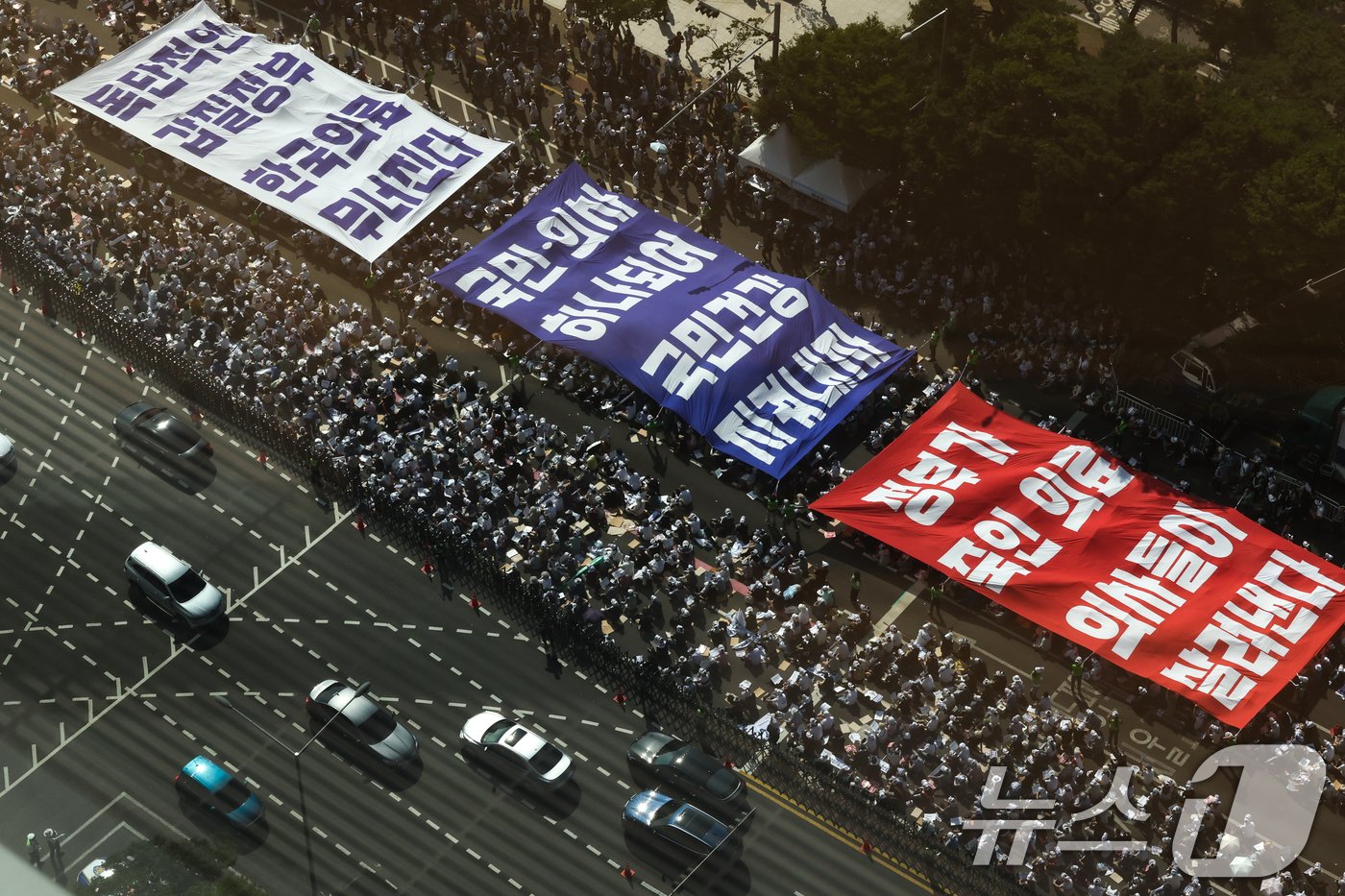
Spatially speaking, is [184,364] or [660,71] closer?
[184,364]

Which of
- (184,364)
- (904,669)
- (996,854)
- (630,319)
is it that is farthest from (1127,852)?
(184,364)

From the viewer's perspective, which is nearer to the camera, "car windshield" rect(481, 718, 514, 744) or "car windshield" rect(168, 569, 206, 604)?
"car windshield" rect(481, 718, 514, 744)

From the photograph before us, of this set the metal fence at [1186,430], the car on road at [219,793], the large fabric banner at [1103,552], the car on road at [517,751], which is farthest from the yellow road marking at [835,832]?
the metal fence at [1186,430]

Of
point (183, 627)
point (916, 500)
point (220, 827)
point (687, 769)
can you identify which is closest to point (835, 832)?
point (687, 769)

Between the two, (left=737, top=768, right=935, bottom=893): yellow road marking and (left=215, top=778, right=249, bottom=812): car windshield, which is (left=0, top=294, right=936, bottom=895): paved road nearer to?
(left=737, top=768, right=935, bottom=893): yellow road marking

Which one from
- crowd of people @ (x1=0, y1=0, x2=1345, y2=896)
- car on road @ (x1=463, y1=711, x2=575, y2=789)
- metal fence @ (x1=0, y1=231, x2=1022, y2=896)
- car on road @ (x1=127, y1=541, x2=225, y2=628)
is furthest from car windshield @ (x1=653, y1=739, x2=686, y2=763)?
car on road @ (x1=127, y1=541, x2=225, y2=628)

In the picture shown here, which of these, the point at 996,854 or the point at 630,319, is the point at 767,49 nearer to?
the point at 630,319

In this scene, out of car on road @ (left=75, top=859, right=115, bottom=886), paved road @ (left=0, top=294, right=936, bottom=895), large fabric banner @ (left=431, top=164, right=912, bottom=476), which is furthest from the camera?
large fabric banner @ (left=431, top=164, right=912, bottom=476)

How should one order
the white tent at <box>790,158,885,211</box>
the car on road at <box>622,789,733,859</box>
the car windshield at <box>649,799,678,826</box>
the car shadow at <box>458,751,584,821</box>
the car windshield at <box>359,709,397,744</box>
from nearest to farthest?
the car on road at <box>622,789,733,859</box>
the car windshield at <box>649,799,678,826</box>
the car shadow at <box>458,751,584,821</box>
the car windshield at <box>359,709,397,744</box>
the white tent at <box>790,158,885,211</box>
